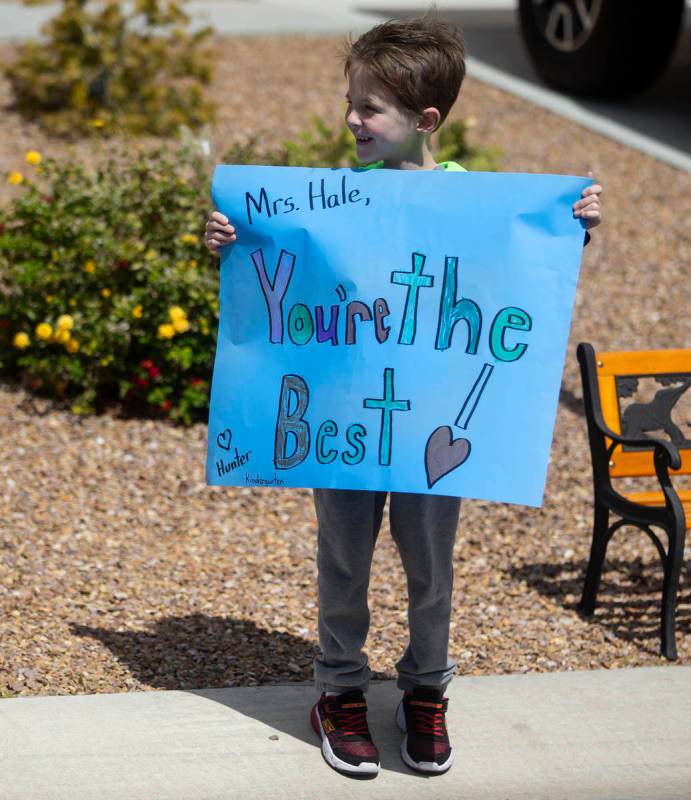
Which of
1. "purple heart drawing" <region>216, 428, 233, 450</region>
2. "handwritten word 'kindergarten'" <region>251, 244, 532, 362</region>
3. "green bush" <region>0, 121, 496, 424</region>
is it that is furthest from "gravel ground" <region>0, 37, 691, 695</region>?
"handwritten word 'kindergarten'" <region>251, 244, 532, 362</region>

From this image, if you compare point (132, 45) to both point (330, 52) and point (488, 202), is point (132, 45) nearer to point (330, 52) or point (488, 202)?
point (330, 52)

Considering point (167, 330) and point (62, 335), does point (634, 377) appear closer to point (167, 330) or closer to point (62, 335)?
point (167, 330)

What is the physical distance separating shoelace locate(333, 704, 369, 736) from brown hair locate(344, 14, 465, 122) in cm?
149

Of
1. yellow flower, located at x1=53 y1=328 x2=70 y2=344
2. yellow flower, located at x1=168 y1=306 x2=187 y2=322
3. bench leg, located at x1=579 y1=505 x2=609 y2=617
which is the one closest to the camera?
bench leg, located at x1=579 y1=505 x2=609 y2=617

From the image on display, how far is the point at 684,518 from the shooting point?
415 centimetres

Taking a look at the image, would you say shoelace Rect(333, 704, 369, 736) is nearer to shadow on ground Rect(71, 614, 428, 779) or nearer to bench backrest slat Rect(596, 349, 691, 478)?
shadow on ground Rect(71, 614, 428, 779)

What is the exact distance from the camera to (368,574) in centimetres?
340

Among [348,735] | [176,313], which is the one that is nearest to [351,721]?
[348,735]

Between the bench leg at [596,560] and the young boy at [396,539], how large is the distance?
1.03 m

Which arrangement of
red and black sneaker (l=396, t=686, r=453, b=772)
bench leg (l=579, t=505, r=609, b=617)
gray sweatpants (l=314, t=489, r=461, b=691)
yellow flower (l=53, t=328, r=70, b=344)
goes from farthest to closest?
yellow flower (l=53, t=328, r=70, b=344) < bench leg (l=579, t=505, r=609, b=617) < red and black sneaker (l=396, t=686, r=453, b=772) < gray sweatpants (l=314, t=489, r=461, b=691)

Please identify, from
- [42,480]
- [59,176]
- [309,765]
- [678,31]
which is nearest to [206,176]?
[59,176]

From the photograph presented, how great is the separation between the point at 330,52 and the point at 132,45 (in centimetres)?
246

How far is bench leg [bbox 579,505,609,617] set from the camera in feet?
14.5

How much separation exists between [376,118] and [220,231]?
48 cm
